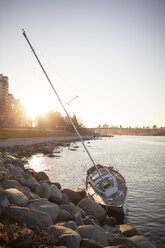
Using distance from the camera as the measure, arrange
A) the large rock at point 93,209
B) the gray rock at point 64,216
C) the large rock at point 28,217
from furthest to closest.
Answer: the large rock at point 93,209 < the gray rock at point 64,216 < the large rock at point 28,217

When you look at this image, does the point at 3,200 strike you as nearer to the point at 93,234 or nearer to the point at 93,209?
the point at 93,234

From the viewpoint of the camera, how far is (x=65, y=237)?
21.9 ft

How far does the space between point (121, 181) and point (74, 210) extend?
22.4 feet

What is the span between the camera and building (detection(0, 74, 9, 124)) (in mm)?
117075

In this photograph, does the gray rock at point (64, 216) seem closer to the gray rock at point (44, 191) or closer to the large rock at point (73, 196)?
the gray rock at point (44, 191)

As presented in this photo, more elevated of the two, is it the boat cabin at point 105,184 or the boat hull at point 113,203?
the boat cabin at point 105,184

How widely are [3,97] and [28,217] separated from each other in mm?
129349

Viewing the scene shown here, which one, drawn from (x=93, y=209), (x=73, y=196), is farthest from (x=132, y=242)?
(x=73, y=196)

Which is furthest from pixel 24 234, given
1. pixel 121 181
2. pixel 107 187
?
pixel 121 181

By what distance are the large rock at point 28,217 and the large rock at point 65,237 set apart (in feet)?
1.29

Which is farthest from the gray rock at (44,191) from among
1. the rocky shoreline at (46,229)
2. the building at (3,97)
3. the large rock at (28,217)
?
the building at (3,97)

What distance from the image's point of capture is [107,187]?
1472cm

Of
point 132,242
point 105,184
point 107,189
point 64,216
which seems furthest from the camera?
point 105,184

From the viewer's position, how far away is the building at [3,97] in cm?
11707
